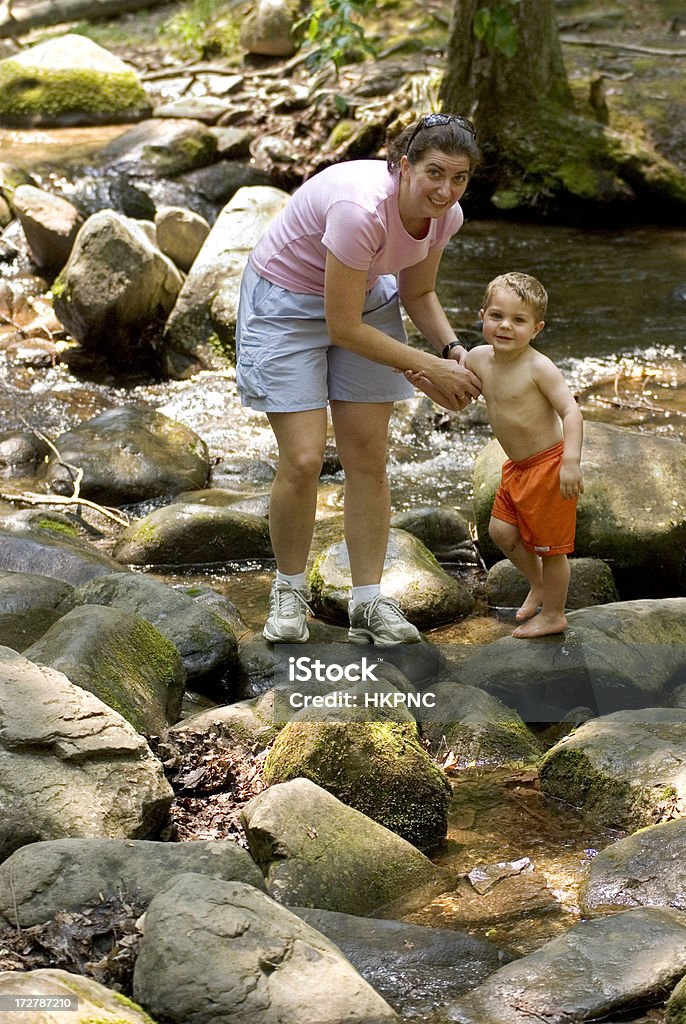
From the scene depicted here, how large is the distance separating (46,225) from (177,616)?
626 centimetres

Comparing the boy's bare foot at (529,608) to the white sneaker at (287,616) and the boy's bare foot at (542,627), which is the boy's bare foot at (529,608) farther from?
the white sneaker at (287,616)

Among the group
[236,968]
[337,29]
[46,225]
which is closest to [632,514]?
[236,968]

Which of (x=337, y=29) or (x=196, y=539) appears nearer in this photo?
(x=196, y=539)

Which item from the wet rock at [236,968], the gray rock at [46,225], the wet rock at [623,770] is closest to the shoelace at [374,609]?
the wet rock at [623,770]

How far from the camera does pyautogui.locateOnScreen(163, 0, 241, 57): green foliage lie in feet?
54.5

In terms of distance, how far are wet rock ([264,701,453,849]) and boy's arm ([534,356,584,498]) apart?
1.15 meters

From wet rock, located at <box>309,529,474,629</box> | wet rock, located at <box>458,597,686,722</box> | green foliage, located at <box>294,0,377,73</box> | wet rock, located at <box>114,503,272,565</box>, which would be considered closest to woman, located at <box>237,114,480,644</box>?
wet rock, located at <box>458,597,686,722</box>

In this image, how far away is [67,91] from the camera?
14125 mm

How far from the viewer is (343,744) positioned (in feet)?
11.4

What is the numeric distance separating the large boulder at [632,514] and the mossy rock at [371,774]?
6.35 ft

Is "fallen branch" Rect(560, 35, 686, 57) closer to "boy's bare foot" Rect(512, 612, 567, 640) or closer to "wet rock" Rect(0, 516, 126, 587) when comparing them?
"wet rock" Rect(0, 516, 126, 587)

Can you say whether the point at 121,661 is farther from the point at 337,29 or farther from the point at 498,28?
the point at 337,29

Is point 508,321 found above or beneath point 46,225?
above

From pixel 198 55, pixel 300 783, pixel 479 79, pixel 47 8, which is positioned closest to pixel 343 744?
pixel 300 783
